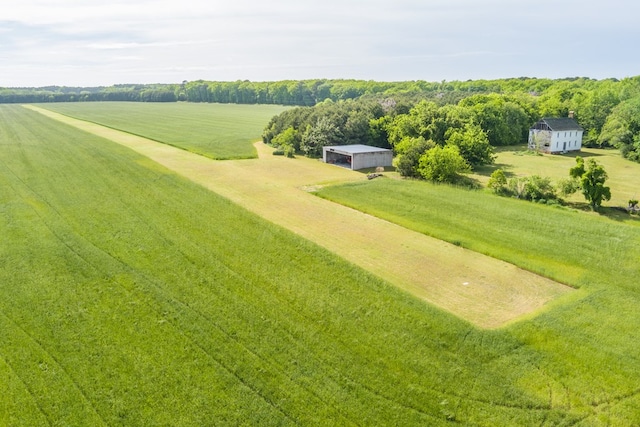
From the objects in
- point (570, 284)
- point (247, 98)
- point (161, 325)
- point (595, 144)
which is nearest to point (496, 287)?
point (570, 284)

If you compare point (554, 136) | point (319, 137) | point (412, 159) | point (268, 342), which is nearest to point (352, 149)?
point (319, 137)

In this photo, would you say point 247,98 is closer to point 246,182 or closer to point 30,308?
point 246,182

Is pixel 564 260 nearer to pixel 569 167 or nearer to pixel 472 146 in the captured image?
pixel 472 146

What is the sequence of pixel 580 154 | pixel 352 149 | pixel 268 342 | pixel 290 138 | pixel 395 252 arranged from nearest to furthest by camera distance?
1. pixel 268 342
2. pixel 395 252
3. pixel 352 149
4. pixel 290 138
5. pixel 580 154

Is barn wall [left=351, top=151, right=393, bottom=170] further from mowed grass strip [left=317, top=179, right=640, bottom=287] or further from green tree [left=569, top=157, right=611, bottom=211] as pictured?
green tree [left=569, top=157, right=611, bottom=211]

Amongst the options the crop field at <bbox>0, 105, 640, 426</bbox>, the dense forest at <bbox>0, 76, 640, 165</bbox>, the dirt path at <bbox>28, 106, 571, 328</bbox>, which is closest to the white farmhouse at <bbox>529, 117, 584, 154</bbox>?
the dense forest at <bbox>0, 76, 640, 165</bbox>

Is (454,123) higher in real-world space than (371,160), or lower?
higher

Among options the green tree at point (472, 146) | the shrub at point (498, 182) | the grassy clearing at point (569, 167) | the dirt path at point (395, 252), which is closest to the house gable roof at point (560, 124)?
the grassy clearing at point (569, 167)

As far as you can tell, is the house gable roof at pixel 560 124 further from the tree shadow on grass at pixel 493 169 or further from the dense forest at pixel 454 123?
the tree shadow on grass at pixel 493 169
